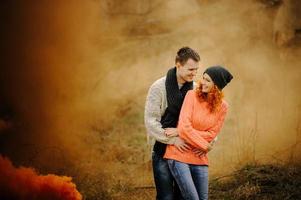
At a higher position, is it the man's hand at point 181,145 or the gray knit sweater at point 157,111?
the gray knit sweater at point 157,111

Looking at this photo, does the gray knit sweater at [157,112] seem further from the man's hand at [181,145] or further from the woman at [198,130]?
the woman at [198,130]

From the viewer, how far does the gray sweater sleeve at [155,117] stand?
5.04m

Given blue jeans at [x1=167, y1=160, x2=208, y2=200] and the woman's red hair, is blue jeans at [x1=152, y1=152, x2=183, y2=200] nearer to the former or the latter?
blue jeans at [x1=167, y1=160, x2=208, y2=200]

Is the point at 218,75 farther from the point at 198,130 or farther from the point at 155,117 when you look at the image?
the point at 155,117

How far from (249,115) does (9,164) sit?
394 cm

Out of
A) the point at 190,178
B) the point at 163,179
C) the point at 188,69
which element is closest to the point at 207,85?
the point at 188,69

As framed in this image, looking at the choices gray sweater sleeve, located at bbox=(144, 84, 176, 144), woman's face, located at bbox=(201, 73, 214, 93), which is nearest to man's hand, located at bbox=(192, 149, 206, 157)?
gray sweater sleeve, located at bbox=(144, 84, 176, 144)

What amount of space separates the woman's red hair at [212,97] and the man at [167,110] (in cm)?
22

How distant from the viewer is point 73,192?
7.12 m

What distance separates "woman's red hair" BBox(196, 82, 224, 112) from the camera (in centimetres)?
491

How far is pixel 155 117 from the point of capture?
5.11 metres

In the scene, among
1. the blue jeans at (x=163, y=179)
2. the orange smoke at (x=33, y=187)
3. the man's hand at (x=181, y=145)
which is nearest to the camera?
the man's hand at (x=181, y=145)

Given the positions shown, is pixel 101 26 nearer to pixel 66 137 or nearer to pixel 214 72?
pixel 66 137

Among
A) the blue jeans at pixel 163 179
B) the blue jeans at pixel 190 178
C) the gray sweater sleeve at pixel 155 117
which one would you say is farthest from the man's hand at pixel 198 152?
the blue jeans at pixel 163 179
